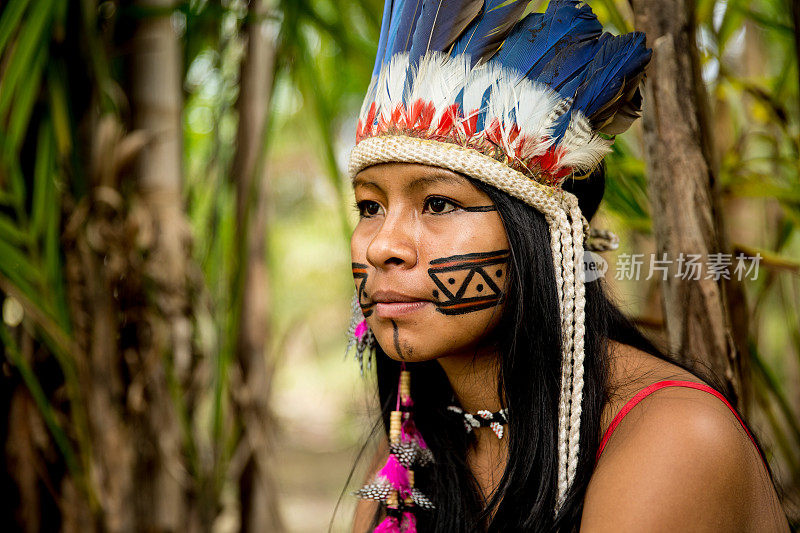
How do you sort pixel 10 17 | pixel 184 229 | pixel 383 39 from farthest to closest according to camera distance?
pixel 184 229 < pixel 10 17 < pixel 383 39

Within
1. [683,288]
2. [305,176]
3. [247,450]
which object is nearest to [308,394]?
[305,176]

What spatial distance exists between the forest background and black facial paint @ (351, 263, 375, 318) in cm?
29

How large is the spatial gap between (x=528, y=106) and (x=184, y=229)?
984 mm

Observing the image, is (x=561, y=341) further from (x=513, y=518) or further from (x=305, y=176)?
(x=305, y=176)

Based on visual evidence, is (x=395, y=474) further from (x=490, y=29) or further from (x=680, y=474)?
(x=490, y=29)

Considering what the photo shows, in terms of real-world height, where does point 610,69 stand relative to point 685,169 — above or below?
above

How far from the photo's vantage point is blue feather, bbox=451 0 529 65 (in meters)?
1.13

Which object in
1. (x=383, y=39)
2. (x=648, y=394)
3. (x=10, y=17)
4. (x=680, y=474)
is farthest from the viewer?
(x=10, y=17)

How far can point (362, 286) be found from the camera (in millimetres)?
1167

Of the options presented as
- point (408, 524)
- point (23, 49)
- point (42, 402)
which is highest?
point (23, 49)

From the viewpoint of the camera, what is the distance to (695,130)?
1.27 metres

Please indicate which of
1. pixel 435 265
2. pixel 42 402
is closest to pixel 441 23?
pixel 435 265

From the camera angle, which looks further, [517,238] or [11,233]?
[11,233]

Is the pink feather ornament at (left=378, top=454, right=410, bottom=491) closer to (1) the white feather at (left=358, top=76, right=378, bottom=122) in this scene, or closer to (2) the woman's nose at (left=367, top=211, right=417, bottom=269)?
(2) the woman's nose at (left=367, top=211, right=417, bottom=269)
